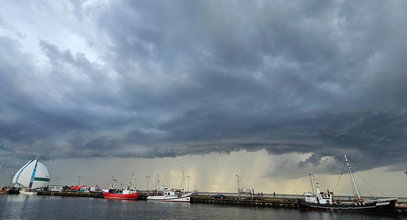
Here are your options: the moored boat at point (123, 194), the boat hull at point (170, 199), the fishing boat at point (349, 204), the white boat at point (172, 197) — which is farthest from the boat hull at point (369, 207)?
the moored boat at point (123, 194)

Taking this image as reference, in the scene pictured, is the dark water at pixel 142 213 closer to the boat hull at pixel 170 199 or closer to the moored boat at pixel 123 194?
the boat hull at pixel 170 199

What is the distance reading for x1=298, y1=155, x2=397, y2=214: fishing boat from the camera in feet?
272

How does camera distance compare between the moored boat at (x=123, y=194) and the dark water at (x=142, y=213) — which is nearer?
the dark water at (x=142, y=213)

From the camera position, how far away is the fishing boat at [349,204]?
82906mm

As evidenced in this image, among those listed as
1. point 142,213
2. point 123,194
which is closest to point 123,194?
point 123,194

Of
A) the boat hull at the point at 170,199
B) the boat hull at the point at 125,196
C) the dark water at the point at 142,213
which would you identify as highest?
the boat hull at the point at 125,196

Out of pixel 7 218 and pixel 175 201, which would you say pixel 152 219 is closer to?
pixel 7 218

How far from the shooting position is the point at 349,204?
295ft

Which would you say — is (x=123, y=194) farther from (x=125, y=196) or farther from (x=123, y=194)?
(x=125, y=196)

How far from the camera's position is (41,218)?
6719 centimetres

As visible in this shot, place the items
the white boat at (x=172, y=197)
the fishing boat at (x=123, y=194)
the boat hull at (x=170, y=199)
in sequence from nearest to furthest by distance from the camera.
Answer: the boat hull at (x=170, y=199)
the white boat at (x=172, y=197)
the fishing boat at (x=123, y=194)

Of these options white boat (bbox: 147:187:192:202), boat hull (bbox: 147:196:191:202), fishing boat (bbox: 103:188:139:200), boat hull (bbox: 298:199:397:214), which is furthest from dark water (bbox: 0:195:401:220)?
fishing boat (bbox: 103:188:139:200)

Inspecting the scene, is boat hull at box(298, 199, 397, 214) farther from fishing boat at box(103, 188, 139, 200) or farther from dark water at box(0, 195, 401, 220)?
fishing boat at box(103, 188, 139, 200)

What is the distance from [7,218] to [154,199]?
375 feet
